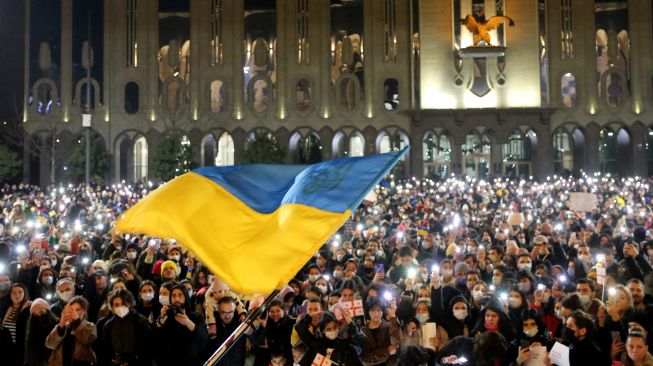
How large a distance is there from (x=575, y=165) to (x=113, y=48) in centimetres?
3167

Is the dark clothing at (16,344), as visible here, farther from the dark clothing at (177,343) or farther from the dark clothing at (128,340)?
the dark clothing at (177,343)

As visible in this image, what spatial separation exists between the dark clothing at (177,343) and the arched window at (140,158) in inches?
1674

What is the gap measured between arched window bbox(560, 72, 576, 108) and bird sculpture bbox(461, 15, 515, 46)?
16.6 ft

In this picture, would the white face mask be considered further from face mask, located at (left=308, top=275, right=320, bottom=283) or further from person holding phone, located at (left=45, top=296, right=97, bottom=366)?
face mask, located at (left=308, top=275, right=320, bottom=283)

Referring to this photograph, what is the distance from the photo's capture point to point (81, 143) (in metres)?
46.6

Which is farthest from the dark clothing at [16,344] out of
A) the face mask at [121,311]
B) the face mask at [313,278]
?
the face mask at [313,278]

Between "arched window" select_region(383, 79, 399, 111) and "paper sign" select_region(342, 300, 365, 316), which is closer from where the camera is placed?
"paper sign" select_region(342, 300, 365, 316)

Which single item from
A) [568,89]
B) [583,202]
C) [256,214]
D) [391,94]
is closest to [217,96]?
[391,94]

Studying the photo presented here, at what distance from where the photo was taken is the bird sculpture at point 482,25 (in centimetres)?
4594

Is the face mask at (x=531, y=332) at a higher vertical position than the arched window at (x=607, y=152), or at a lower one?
lower

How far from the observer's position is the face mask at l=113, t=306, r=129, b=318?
7617mm

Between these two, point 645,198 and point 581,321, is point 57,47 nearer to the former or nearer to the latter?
point 645,198

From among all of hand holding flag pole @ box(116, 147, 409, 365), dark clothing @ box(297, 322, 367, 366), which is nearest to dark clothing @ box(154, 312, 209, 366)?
dark clothing @ box(297, 322, 367, 366)

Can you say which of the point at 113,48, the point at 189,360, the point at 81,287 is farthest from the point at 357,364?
the point at 113,48
